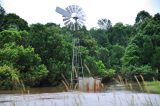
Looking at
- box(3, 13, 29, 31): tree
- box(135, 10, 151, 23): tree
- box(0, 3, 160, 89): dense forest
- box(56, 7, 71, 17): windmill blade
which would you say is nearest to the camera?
box(0, 3, 160, 89): dense forest

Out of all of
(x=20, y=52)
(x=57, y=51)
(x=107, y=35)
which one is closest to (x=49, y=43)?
(x=57, y=51)

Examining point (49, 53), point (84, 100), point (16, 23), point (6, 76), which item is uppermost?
point (16, 23)

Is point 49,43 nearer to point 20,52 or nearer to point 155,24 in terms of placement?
point 20,52

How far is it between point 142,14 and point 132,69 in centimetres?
3406

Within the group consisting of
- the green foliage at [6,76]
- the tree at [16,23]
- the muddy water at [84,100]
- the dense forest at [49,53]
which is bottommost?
the muddy water at [84,100]

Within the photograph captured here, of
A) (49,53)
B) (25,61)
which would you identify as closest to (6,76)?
(25,61)

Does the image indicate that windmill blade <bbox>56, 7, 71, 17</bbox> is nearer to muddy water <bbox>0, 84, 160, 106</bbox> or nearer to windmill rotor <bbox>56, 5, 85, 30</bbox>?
windmill rotor <bbox>56, 5, 85, 30</bbox>

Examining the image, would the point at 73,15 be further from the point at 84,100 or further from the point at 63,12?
the point at 84,100

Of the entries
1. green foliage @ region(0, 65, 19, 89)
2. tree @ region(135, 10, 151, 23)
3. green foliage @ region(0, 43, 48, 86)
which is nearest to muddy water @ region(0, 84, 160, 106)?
green foliage @ region(0, 65, 19, 89)

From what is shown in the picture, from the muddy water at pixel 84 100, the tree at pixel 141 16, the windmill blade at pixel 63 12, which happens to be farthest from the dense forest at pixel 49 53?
the tree at pixel 141 16

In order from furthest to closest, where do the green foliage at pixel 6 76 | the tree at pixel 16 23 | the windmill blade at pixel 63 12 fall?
the tree at pixel 16 23 < the windmill blade at pixel 63 12 < the green foliage at pixel 6 76

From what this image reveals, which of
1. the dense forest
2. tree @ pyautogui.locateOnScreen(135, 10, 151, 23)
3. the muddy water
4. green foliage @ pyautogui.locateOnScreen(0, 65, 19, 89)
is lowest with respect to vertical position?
the muddy water

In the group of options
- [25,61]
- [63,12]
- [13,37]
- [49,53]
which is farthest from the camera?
[63,12]

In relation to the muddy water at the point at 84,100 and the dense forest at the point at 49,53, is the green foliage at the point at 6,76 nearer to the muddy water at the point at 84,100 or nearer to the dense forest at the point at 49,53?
the dense forest at the point at 49,53
